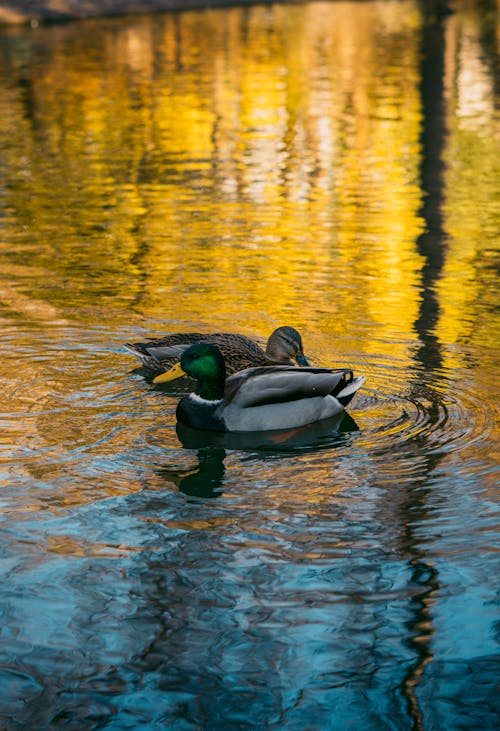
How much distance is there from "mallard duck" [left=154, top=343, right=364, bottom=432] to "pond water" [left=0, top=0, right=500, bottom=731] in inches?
4.9

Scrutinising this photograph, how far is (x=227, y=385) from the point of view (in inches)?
330

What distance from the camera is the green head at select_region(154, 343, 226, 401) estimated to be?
26.9ft

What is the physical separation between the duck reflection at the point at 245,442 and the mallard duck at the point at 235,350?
84 centimetres

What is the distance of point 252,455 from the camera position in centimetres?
771

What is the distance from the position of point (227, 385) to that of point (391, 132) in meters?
13.6

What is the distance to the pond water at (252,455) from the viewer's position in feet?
16.9

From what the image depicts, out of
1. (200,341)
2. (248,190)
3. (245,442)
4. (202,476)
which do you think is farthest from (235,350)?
(248,190)

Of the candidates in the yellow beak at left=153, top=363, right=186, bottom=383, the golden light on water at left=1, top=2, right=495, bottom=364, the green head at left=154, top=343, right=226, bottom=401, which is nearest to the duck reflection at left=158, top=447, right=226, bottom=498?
the green head at left=154, top=343, right=226, bottom=401

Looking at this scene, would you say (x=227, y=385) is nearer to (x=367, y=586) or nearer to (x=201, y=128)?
(x=367, y=586)

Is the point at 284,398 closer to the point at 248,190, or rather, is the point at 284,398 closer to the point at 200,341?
the point at 200,341

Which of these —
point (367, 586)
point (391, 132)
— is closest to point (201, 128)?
point (391, 132)

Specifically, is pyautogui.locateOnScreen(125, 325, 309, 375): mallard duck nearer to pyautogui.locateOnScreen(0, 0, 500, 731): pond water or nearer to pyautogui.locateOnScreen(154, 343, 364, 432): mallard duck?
pyautogui.locateOnScreen(0, 0, 500, 731): pond water

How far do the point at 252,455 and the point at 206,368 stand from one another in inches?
31.0

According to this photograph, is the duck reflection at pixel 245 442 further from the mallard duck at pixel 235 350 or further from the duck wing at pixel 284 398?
the mallard duck at pixel 235 350
